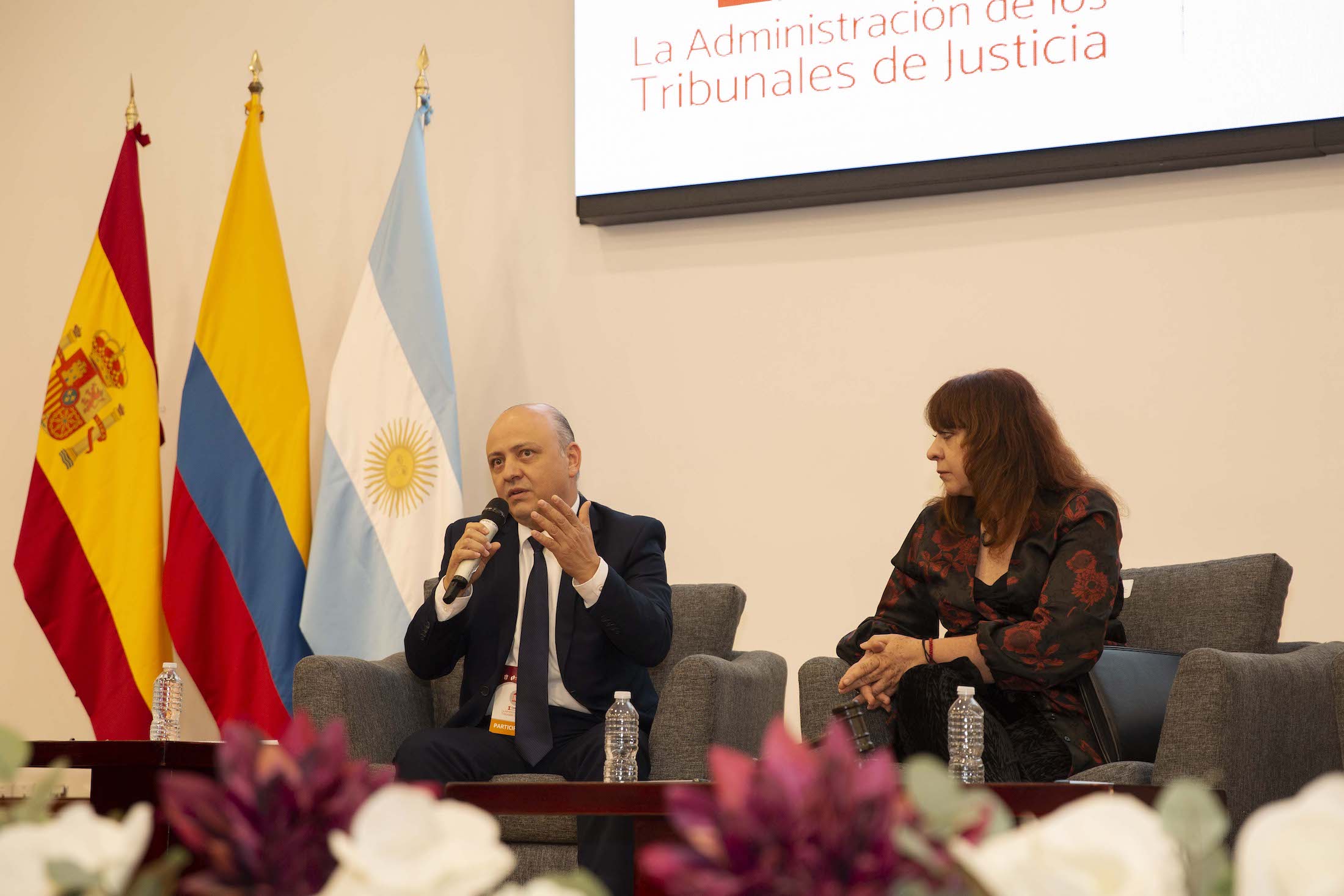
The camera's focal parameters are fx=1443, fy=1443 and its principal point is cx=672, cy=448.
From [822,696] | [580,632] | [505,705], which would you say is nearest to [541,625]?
[580,632]

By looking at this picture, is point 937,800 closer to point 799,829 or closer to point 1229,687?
point 799,829

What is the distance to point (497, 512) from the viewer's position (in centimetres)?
311

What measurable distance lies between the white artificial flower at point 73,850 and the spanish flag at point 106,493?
13.3 ft

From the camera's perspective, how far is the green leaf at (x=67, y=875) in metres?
0.38

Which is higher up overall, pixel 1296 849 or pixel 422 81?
pixel 422 81

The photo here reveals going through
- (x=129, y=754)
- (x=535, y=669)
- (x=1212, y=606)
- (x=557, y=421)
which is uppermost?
(x=557, y=421)

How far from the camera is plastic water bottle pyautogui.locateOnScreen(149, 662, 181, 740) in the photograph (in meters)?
3.45

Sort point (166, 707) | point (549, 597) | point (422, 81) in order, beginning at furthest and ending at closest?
point (422, 81) → point (166, 707) → point (549, 597)

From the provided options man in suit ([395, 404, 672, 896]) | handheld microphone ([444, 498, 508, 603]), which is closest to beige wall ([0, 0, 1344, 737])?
man in suit ([395, 404, 672, 896])

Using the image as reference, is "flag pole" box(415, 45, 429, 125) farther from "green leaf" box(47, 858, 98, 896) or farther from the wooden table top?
"green leaf" box(47, 858, 98, 896)

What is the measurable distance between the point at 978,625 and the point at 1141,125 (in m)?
1.60

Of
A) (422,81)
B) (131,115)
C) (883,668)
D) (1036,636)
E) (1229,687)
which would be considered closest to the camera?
(1229,687)

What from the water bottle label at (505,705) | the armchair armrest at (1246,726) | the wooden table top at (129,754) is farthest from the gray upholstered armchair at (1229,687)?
the wooden table top at (129,754)

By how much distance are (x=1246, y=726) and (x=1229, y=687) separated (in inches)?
3.8
